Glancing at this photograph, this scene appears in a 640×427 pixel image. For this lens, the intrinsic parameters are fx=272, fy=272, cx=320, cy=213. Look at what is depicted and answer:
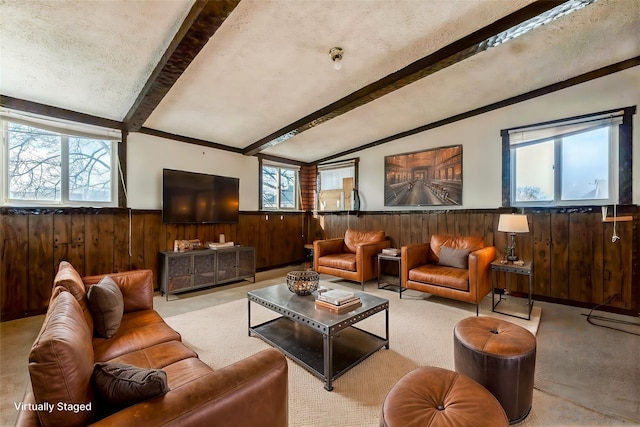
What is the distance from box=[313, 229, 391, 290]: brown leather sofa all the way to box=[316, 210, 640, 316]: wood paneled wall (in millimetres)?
1311

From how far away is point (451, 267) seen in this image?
365 centimetres

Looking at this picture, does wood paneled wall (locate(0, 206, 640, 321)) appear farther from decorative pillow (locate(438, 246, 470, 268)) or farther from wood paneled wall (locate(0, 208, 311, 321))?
decorative pillow (locate(438, 246, 470, 268))

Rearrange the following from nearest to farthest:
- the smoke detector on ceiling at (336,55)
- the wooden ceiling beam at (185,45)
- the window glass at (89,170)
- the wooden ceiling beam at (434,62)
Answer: the wooden ceiling beam at (185,45) < the wooden ceiling beam at (434,62) < the smoke detector on ceiling at (336,55) < the window glass at (89,170)

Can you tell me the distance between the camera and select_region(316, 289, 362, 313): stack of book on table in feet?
6.97

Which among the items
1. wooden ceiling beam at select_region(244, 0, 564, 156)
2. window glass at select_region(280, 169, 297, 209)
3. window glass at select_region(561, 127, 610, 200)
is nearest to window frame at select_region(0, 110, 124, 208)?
wooden ceiling beam at select_region(244, 0, 564, 156)

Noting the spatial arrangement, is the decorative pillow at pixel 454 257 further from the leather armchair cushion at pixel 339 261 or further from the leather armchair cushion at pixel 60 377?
the leather armchair cushion at pixel 60 377

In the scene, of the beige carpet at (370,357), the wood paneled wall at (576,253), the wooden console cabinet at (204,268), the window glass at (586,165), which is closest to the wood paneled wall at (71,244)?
the wooden console cabinet at (204,268)

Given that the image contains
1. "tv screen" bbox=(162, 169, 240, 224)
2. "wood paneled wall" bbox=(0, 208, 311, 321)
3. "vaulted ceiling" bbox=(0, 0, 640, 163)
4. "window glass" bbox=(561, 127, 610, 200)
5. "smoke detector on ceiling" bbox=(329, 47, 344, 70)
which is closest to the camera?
"vaulted ceiling" bbox=(0, 0, 640, 163)

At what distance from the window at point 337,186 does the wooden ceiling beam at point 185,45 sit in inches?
140

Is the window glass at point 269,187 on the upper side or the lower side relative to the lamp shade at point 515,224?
upper

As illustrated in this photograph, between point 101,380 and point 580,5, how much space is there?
3.72 metres

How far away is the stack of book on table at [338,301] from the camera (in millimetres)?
2123

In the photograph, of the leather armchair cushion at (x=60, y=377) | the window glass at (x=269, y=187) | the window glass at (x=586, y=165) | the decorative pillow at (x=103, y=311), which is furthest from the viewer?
the window glass at (x=269, y=187)

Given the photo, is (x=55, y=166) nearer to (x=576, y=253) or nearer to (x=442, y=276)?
(x=442, y=276)
